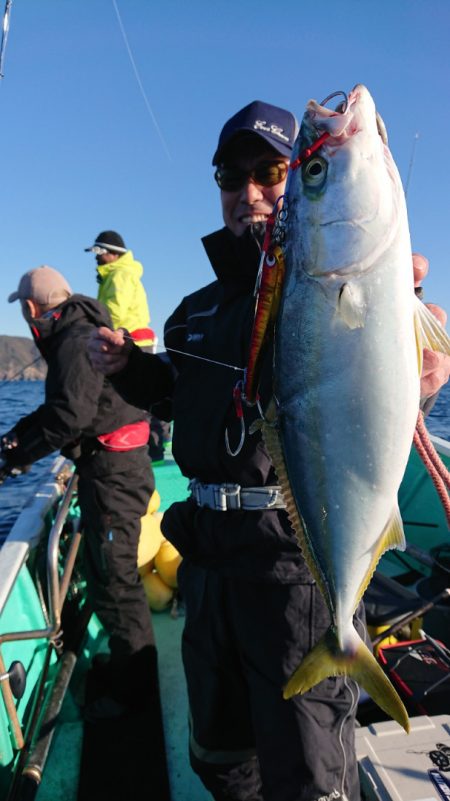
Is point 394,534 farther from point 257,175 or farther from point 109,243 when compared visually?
point 109,243

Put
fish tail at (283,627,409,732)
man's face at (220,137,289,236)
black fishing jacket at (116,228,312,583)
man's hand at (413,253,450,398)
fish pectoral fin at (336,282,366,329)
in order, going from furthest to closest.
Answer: man's face at (220,137,289,236), black fishing jacket at (116,228,312,583), man's hand at (413,253,450,398), fish tail at (283,627,409,732), fish pectoral fin at (336,282,366,329)

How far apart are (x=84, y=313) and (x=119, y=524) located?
1.53 m

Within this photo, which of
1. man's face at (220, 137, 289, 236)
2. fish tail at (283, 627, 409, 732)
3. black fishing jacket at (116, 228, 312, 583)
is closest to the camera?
fish tail at (283, 627, 409, 732)

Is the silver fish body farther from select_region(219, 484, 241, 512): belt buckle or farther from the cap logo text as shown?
the cap logo text

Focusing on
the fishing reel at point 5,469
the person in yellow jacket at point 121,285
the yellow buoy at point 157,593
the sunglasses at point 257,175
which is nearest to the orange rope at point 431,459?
the sunglasses at point 257,175

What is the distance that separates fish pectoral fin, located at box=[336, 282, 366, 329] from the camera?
128 cm

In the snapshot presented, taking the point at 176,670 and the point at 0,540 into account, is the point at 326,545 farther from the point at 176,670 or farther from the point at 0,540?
the point at 0,540

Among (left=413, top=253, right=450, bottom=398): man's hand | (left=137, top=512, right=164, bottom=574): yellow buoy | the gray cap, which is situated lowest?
(left=137, top=512, right=164, bottom=574): yellow buoy

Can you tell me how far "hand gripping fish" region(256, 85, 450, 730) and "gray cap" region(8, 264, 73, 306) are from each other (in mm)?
2670

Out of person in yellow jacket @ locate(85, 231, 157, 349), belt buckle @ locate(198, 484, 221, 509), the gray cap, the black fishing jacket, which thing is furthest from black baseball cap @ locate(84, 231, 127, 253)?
belt buckle @ locate(198, 484, 221, 509)

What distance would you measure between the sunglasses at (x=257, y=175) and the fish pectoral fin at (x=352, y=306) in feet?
3.02

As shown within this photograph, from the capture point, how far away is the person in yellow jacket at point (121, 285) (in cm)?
571

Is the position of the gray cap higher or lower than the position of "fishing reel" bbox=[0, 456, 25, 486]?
higher

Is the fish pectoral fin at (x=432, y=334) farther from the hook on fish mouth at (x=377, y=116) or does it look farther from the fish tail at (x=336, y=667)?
the fish tail at (x=336, y=667)
